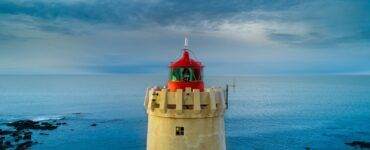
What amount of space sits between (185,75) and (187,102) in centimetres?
95

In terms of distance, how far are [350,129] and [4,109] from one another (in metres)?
92.2

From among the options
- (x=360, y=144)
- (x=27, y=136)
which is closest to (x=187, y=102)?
(x=360, y=144)

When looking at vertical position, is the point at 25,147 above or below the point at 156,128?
below

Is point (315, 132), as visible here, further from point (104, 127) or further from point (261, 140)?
point (104, 127)

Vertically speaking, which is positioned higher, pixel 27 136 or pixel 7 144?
pixel 27 136

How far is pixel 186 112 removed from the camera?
9969 mm

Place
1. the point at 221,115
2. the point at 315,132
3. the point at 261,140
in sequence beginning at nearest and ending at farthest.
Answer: the point at 221,115 → the point at 261,140 → the point at 315,132

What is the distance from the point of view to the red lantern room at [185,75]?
34.3ft

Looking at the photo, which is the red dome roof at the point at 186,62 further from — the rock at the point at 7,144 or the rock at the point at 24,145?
the rock at the point at 7,144

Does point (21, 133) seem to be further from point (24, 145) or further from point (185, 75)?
point (185, 75)

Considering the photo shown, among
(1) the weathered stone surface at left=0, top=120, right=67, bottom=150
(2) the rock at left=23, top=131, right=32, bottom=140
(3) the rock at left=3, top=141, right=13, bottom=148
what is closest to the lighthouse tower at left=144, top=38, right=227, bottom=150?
(1) the weathered stone surface at left=0, top=120, right=67, bottom=150

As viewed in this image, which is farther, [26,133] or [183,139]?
[26,133]

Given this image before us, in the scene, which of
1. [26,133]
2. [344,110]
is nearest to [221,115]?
[26,133]

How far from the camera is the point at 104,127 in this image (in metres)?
73.4
